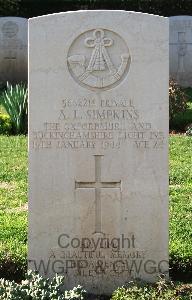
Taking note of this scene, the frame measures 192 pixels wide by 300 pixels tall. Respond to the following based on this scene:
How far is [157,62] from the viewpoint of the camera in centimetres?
473

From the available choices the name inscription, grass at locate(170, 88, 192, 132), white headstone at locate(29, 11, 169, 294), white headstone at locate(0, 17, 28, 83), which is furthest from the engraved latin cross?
white headstone at locate(0, 17, 28, 83)

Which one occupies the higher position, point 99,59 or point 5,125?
point 5,125

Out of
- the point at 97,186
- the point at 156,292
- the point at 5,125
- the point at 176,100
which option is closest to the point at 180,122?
the point at 176,100

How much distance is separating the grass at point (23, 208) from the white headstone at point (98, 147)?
1.12ft

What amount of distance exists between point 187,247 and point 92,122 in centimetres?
141

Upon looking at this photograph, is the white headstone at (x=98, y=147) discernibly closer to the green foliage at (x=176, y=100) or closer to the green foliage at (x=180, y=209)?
the green foliage at (x=180, y=209)

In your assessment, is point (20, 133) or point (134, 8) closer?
point (20, 133)

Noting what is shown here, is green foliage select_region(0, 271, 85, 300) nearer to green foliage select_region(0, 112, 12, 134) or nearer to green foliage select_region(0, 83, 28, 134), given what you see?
green foliage select_region(0, 83, 28, 134)

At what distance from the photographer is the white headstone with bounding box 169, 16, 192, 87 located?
1617 cm

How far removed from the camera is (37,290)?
4.39m

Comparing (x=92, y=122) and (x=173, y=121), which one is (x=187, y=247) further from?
(x=173, y=121)

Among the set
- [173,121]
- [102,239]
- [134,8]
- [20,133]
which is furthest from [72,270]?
[134,8]

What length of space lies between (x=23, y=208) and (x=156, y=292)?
104 inches

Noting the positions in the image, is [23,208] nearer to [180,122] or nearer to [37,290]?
[37,290]
